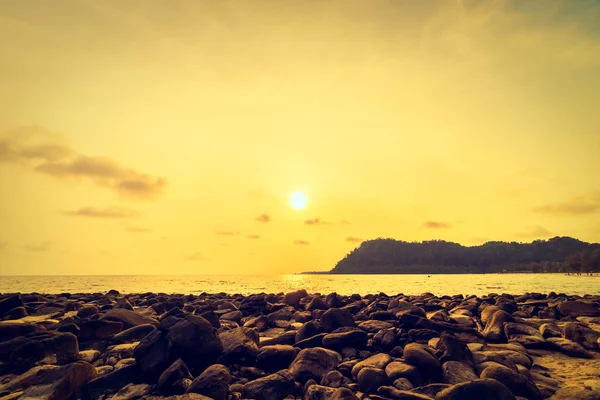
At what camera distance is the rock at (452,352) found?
830 cm

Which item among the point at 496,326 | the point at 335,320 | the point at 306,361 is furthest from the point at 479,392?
the point at 496,326

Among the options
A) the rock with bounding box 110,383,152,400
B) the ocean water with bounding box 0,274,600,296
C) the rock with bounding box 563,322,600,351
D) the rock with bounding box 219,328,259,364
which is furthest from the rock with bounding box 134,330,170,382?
the ocean water with bounding box 0,274,600,296

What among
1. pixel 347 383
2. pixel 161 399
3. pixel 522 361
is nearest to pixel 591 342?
pixel 522 361

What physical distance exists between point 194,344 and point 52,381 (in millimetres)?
2694

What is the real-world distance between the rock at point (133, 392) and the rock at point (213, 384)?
1107mm

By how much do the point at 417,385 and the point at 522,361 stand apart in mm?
3083

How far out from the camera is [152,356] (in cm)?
807

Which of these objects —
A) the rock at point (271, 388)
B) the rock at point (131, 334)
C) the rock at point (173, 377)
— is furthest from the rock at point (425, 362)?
the rock at point (131, 334)

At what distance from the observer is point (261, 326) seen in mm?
13352

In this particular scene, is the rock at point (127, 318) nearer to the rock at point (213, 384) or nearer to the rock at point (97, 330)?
the rock at point (97, 330)

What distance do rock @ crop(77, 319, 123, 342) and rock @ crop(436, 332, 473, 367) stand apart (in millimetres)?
9350

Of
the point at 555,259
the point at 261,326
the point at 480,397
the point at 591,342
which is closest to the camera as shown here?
the point at 480,397

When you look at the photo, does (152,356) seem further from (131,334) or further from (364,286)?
(364,286)

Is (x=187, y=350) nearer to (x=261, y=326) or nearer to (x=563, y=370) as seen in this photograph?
(x=261, y=326)
